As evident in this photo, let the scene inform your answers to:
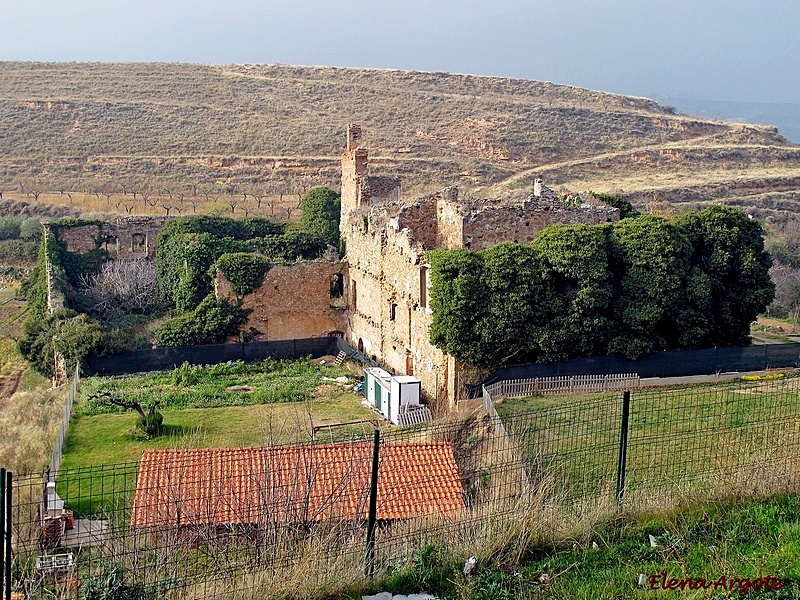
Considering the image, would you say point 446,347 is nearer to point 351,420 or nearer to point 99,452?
point 351,420

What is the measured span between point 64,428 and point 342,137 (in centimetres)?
5283

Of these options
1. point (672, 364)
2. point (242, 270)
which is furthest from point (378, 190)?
point (672, 364)

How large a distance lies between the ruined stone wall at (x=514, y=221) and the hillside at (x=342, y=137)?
25.4m

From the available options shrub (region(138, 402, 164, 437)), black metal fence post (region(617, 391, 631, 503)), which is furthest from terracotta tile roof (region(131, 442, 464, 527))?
shrub (region(138, 402, 164, 437))

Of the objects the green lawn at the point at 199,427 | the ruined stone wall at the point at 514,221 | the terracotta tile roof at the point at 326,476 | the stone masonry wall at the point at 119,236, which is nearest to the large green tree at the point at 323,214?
the stone masonry wall at the point at 119,236

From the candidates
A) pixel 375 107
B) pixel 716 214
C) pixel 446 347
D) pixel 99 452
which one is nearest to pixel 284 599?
pixel 99 452

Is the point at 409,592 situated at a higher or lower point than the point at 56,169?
lower

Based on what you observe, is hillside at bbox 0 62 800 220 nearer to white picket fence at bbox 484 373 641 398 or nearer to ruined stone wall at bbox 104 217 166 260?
ruined stone wall at bbox 104 217 166 260

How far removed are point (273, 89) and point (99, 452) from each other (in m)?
69.8

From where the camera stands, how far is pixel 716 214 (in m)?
23.7

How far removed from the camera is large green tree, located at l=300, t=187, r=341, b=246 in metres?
36.0

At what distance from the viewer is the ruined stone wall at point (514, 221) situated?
25.2 m

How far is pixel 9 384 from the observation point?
92.9 ft

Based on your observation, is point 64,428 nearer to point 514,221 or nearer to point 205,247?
point 205,247
